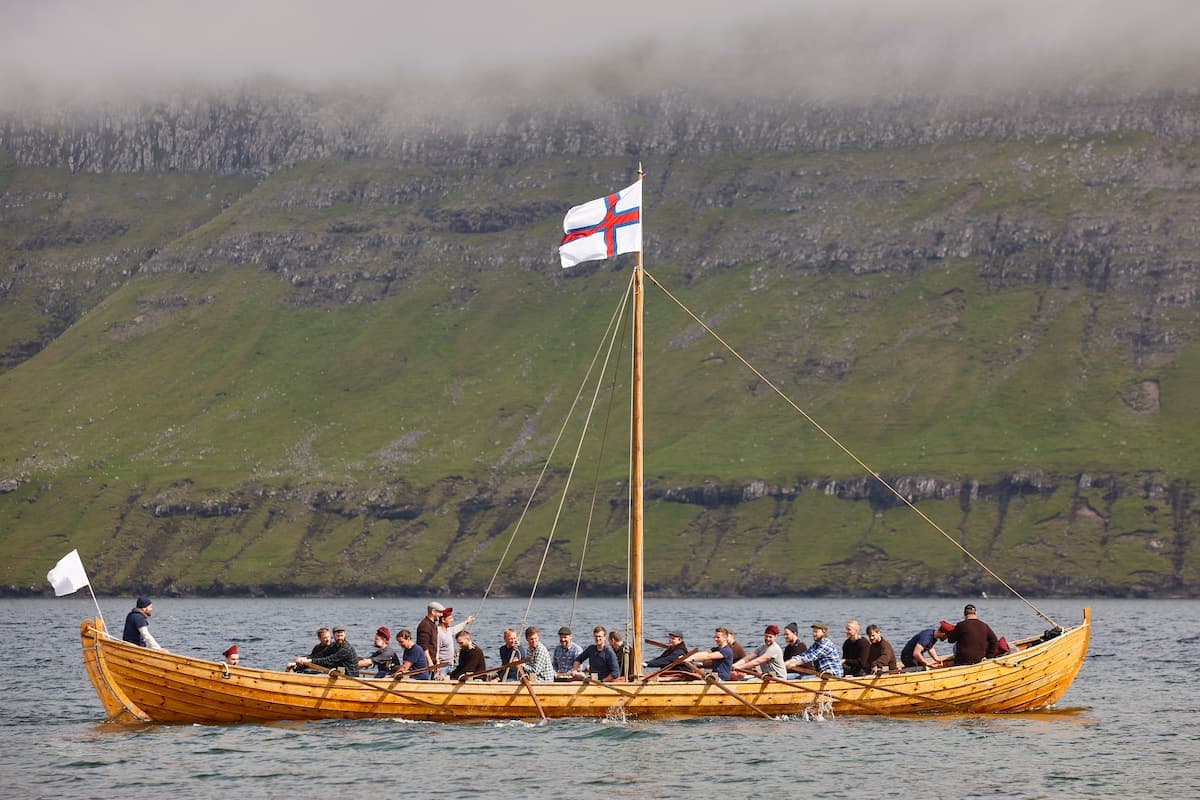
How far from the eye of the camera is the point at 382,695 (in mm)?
46469

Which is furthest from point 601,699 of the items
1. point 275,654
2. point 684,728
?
point 275,654

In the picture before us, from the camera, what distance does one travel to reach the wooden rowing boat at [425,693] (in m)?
46.3

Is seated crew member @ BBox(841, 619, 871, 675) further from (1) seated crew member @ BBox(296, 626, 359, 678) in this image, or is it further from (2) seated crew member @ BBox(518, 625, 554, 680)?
(1) seated crew member @ BBox(296, 626, 359, 678)

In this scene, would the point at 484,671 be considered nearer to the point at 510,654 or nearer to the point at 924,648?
the point at 510,654

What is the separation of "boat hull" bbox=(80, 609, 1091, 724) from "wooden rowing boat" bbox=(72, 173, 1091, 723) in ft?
0.10

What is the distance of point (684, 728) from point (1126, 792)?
540 inches

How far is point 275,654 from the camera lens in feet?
295

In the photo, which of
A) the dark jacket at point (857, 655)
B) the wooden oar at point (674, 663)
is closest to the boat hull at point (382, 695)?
the wooden oar at point (674, 663)

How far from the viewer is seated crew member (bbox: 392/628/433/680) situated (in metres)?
46.7

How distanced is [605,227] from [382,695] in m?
15.6

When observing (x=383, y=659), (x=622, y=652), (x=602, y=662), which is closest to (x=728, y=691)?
(x=602, y=662)

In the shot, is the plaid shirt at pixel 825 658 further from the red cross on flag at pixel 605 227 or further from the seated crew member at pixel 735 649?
the red cross on flag at pixel 605 227

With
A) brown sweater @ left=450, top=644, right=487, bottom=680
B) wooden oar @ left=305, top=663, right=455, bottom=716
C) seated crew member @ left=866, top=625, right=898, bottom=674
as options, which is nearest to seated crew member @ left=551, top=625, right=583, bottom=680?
Result: brown sweater @ left=450, top=644, right=487, bottom=680

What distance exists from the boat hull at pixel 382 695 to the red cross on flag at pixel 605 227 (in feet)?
42.8
